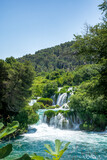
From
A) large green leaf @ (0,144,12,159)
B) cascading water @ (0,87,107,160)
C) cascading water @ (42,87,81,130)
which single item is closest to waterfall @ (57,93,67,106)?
cascading water @ (0,87,107,160)

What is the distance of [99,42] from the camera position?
8.20 meters

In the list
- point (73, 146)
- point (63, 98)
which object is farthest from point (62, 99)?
point (73, 146)

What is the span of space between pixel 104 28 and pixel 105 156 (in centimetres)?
881

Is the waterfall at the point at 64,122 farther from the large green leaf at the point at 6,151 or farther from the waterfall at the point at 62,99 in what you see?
the large green leaf at the point at 6,151

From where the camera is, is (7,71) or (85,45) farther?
(7,71)

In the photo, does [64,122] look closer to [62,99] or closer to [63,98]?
[63,98]

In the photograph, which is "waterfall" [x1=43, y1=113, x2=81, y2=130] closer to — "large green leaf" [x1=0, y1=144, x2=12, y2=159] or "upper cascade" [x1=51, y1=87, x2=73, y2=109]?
"upper cascade" [x1=51, y1=87, x2=73, y2=109]

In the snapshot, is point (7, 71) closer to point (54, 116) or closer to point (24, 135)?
point (24, 135)

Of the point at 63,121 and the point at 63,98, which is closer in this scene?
the point at 63,121

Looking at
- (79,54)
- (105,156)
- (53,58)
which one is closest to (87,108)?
(105,156)

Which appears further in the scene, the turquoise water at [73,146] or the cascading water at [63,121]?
the cascading water at [63,121]

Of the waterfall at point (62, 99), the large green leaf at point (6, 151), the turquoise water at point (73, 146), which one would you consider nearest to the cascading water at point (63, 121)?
the turquoise water at point (73, 146)

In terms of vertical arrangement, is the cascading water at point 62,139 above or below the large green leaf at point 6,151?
below

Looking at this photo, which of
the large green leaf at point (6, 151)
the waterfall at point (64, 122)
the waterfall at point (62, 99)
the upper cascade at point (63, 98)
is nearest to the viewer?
the large green leaf at point (6, 151)
